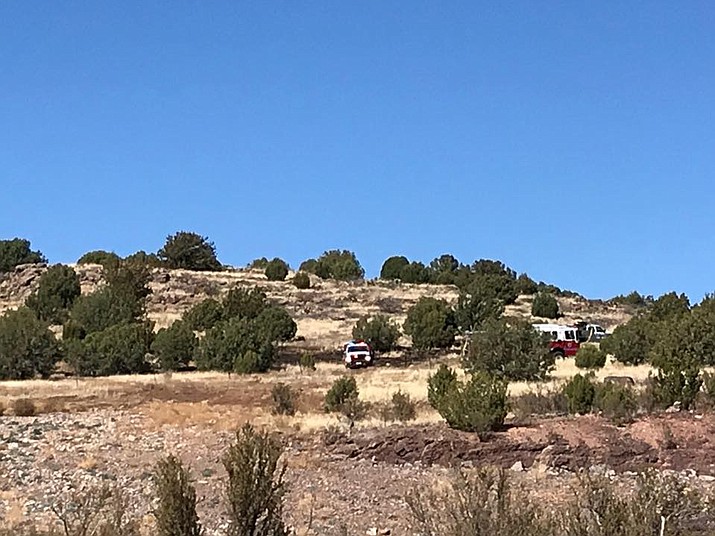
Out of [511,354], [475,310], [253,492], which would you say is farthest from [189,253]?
[253,492]

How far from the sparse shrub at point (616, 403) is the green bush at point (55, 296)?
Answer: 3806cm

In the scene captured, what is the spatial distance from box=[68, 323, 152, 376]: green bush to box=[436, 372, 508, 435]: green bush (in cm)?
2336

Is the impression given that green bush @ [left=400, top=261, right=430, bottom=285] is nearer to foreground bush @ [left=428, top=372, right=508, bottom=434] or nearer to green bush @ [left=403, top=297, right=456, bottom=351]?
green bush @ [left=403, top=297, right=456, bottom=351]

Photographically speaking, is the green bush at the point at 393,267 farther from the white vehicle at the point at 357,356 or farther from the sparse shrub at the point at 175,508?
the sparse shrub at the point at 175,508

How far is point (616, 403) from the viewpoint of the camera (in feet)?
76.7

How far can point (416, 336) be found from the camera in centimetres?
5022

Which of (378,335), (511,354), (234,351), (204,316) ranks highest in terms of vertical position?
(204,316)

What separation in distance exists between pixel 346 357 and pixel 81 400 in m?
14.7

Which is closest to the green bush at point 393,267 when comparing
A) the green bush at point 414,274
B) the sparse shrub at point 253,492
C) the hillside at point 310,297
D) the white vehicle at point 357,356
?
the green bush at point 414,274

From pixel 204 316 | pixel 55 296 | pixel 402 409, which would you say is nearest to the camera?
pixel 402 409

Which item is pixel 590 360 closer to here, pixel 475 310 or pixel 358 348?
pixel 358 348

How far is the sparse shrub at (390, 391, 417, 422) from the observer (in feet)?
82.8

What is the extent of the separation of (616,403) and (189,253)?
68.4m

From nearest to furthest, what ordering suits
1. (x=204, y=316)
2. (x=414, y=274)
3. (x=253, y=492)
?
(x=253, y=492)
(x=204, y=316)
(x=414, y=274)
